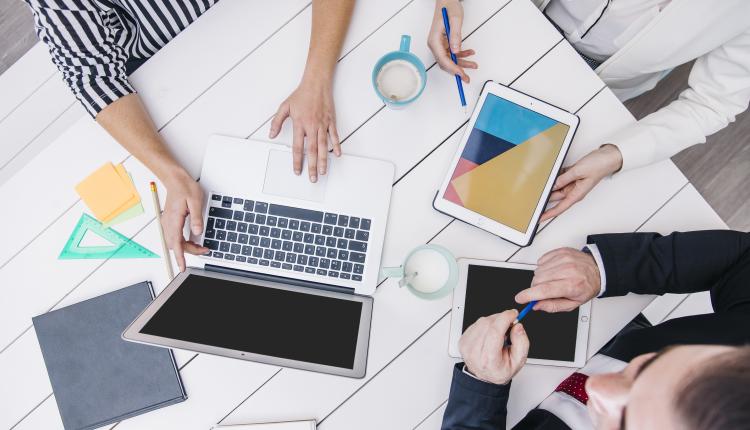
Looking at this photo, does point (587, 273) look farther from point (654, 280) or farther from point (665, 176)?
point (665, 176)

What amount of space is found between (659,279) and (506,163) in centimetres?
38

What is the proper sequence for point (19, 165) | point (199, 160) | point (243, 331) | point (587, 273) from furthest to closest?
point (19, 165), point (199, 160), point (587, 273), point (243, 331)

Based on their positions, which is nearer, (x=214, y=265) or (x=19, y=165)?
(x=214, y=265)

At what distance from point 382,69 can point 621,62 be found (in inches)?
21.7

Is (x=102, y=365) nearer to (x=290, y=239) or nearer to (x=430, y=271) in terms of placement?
(x=290, y=239)

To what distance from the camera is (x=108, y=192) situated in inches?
37.9

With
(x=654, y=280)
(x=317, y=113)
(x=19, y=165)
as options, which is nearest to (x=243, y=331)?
(x=317, y=113)

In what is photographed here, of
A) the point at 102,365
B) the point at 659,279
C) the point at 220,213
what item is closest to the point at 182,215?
the point at 220,213

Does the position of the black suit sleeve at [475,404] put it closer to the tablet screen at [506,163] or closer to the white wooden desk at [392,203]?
the white wooden desk at [392,203]

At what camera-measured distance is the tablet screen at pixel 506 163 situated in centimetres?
93

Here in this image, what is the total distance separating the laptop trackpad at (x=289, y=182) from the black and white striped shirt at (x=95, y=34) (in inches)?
13.7

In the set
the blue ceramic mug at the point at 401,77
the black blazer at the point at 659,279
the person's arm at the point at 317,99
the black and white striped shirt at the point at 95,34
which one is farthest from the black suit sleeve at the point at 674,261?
the black and white striped shirt at the point at 95,34

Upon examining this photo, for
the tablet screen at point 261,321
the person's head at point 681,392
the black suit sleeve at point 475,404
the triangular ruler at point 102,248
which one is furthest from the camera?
the triangular ruler at point 102,248

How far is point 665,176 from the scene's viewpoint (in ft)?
3.16
